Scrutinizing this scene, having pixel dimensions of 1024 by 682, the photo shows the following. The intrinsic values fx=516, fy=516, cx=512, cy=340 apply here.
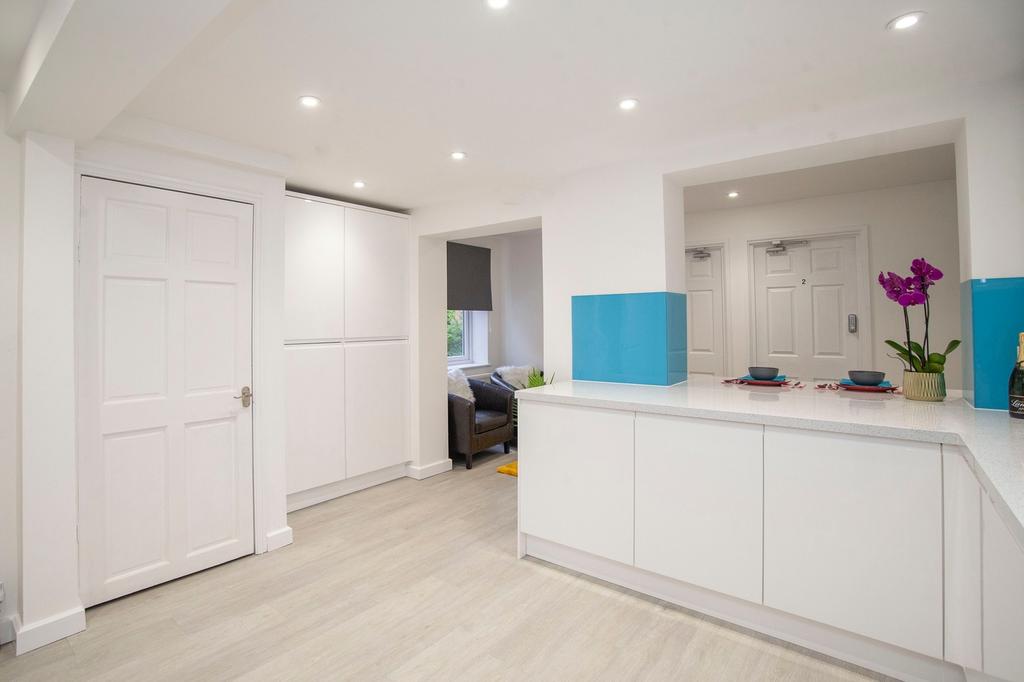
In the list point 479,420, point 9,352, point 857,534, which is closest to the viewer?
point 857,534

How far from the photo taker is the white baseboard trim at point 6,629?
2215mm

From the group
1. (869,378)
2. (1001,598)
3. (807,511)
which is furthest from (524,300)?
(1001,598)

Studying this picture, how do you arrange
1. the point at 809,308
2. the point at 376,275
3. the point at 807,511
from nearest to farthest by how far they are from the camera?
the point at 807,511 → the point at 376,275 → the point at 809,308

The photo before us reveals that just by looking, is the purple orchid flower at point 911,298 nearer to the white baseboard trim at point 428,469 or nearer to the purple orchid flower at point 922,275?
the purple orchid flower at point 922,275

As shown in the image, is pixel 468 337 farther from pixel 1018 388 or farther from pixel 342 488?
pixel 1018 388

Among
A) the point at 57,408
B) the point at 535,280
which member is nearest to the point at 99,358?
the point at 57,408

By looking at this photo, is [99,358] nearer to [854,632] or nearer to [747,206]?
[854,632]

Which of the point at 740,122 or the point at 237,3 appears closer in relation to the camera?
the point at 237,3

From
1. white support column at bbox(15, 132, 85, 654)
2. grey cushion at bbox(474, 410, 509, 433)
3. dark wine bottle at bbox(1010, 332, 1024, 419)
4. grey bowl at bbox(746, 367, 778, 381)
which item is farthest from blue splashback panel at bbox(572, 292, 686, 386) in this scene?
white support column at bbox(15, 132, 85, 654)

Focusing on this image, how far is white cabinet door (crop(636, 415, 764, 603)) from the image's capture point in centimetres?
219

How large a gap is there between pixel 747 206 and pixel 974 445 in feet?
12.3

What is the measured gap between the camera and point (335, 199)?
4.10 m

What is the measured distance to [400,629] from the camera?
2293mm

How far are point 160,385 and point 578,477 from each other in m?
2.24
